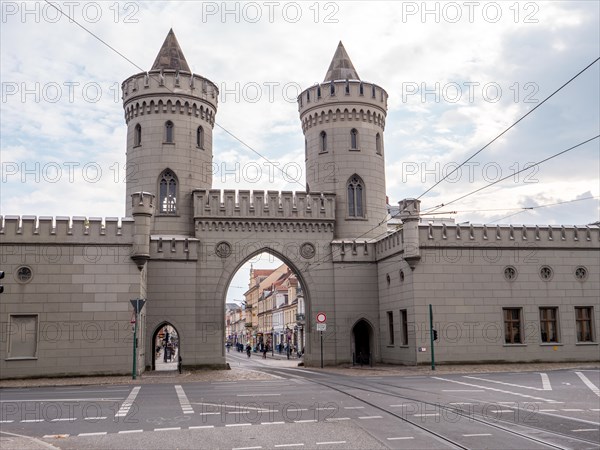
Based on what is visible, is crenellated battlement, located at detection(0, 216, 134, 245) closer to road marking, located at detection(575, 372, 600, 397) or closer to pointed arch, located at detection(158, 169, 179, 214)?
pointed arch, located at detection(158, 169, 179, 214)

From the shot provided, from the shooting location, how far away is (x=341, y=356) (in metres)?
36.5

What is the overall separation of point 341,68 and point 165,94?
12.0 m

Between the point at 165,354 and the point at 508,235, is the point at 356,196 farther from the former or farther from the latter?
the point at 165,354

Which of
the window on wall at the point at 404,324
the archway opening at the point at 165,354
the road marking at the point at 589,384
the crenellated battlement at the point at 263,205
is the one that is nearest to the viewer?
the road marking at the point at 589,384

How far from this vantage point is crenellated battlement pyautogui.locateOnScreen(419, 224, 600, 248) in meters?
31.8

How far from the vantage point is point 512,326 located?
3189cm

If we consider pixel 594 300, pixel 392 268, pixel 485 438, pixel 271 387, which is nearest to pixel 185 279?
pixel 392 268

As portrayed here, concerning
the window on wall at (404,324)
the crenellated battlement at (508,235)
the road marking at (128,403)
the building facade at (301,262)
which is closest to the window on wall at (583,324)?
the building facade at (301,262)

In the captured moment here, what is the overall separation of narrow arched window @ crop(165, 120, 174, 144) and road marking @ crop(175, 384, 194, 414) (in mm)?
19824

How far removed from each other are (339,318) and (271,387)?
1580 cm

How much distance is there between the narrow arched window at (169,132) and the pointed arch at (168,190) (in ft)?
6.11

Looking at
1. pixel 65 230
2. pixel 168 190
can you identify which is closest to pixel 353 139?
pixel 168 190

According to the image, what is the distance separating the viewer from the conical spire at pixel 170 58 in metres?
38.5

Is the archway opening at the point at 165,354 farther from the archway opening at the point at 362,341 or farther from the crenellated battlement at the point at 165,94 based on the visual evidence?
the crenellated battlement at the point at 165,94
